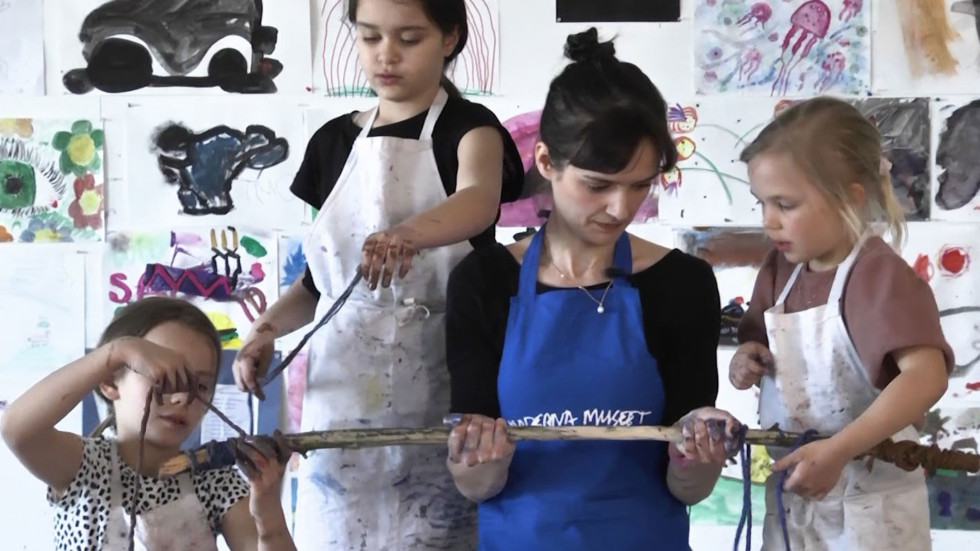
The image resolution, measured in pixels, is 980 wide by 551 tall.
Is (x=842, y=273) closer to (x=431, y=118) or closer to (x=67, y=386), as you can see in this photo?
(x=431, y=118)

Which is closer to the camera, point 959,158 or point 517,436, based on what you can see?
point 517,436

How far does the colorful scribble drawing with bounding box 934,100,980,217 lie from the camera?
2.06m

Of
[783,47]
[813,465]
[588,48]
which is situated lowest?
[813,465]

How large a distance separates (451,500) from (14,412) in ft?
1.70

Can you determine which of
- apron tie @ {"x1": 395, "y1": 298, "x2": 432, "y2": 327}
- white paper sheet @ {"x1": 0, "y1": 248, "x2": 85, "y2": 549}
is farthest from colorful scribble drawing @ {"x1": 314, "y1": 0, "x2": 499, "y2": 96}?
apron tie @ {"x1": 395, "y1": 298, "x2": 432, "y2": 327}

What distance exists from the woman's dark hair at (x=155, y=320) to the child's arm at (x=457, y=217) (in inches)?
11.3

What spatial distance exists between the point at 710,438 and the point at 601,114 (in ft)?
1.17

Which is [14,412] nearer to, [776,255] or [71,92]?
[776,255]

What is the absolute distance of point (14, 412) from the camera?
1108mm

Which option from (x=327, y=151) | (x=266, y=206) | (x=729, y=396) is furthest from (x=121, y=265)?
(x=729, y=396)

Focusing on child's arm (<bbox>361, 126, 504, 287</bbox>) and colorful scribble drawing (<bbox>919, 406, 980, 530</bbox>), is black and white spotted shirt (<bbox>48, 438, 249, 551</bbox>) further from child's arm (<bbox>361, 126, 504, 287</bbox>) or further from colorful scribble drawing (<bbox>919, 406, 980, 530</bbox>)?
colorful scribble drawing (<bbox>919, 406, 980, 530</bbox>)

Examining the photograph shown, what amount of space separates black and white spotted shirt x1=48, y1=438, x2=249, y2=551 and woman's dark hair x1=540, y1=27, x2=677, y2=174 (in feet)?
1.88

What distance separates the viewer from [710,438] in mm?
999

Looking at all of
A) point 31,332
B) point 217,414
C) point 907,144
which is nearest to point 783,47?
point 907,144
